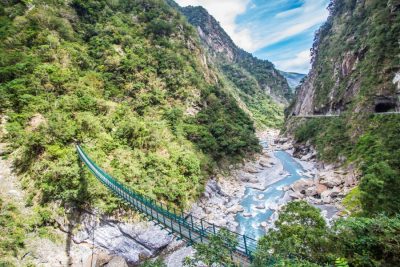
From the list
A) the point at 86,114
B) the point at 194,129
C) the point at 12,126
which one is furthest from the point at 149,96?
the point at 12,126

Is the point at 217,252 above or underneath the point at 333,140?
underneath

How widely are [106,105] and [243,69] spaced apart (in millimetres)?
116376

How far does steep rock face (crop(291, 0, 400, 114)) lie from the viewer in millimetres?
28812

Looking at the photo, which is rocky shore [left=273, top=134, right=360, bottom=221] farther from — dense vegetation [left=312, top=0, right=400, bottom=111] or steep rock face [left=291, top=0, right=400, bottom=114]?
dense vegetation [left=312, top=0, right=400, bottom=111]

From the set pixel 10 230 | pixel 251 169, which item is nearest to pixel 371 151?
pixel 251 169

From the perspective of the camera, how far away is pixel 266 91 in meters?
125

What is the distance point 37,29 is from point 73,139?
17.2m

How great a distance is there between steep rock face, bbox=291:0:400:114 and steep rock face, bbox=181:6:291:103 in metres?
62.6

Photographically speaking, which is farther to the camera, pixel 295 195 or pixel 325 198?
pixel 295 195

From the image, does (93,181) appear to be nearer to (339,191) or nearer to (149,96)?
(149,96)

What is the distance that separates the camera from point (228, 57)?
13888cm

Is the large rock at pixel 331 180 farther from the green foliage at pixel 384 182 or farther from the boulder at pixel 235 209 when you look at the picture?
the boulder at pixel 235 209

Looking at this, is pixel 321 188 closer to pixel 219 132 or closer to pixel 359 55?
pixel 219 132

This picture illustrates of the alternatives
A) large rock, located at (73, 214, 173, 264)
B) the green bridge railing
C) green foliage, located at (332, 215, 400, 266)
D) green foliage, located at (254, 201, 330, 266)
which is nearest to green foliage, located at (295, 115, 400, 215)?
green foliage, located at (254, 201, 330, 266)
